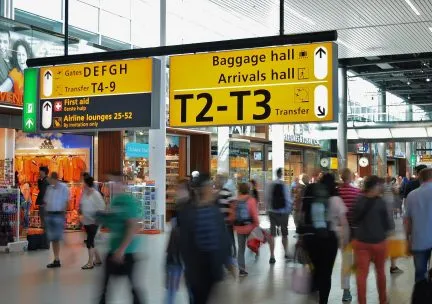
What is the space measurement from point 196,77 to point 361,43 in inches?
556

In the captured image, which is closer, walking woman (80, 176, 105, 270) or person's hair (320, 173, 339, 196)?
person's hair (320, 173, 339, 196)

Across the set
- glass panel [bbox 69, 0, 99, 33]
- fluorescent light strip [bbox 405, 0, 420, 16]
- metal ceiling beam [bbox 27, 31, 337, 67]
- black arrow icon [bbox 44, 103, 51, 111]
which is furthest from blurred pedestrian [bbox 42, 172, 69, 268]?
fluorescent light strip [bbox 405, 0, 420, 16]

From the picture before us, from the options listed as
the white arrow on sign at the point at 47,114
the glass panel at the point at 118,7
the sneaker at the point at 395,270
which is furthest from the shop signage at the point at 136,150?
the sneaker at the point at 395,270

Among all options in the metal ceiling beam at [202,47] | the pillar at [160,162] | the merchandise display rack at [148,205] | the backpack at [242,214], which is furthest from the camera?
the pillar at [160,162]

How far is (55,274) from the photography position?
11203 millimetres

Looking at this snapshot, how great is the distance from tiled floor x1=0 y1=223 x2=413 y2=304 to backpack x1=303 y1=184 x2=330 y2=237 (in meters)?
1.50

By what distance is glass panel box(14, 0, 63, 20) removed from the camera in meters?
19.0

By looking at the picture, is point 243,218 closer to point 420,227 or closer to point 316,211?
point 316,211

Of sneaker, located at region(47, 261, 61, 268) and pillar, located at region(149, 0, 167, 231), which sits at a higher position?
pillar, located at region(149, 0, 167, 231)

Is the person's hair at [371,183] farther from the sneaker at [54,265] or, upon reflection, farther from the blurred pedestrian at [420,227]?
the sneaker at [54,265]

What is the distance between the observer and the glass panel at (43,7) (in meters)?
19.0

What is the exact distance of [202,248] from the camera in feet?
17.1

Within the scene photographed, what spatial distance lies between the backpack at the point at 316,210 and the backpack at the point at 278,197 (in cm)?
491

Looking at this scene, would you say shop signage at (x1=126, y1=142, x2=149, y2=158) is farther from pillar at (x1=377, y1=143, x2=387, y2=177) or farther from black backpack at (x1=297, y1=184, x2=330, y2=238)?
pillar at (x1=377, y1=143, x2=387, y2=177)
